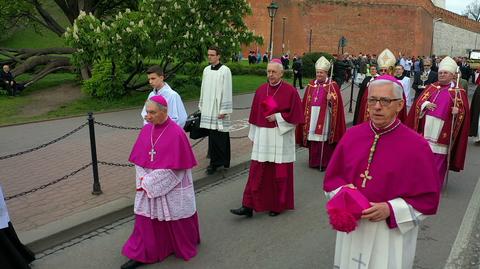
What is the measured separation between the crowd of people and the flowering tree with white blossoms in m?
8.36

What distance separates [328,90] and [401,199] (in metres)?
6.32

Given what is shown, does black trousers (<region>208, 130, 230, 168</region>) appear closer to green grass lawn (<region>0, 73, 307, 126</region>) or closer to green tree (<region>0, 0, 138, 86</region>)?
green grass lawn (<region>0, 73, 307, 126</region>)

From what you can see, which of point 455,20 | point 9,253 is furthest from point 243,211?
point 455,20

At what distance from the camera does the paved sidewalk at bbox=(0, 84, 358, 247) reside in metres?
6.07

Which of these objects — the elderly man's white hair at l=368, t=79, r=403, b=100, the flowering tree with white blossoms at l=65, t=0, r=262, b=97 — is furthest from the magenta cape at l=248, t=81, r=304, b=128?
the flowering tree with white blossoms at l=65, t=0, r=262, b=97

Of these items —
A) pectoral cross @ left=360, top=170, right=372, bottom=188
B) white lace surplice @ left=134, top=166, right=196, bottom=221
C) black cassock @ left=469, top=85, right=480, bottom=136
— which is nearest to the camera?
pectoral cross @ left=360, top=170, right=372, bottom=188

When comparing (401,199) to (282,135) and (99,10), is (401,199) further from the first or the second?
(99,10)

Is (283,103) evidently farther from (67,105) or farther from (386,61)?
(67,105)

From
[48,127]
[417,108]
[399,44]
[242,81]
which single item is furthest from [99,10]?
[399,44]

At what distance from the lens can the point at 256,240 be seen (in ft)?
17.7

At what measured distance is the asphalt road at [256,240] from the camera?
4.82m

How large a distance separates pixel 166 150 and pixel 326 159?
5237 millimetres

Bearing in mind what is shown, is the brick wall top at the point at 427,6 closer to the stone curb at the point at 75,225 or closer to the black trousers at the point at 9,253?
the stone curb at the point at 75,225

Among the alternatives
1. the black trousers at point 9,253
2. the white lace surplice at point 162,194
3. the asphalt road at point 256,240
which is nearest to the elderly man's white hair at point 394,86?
the white lace surplice at point 162,194
